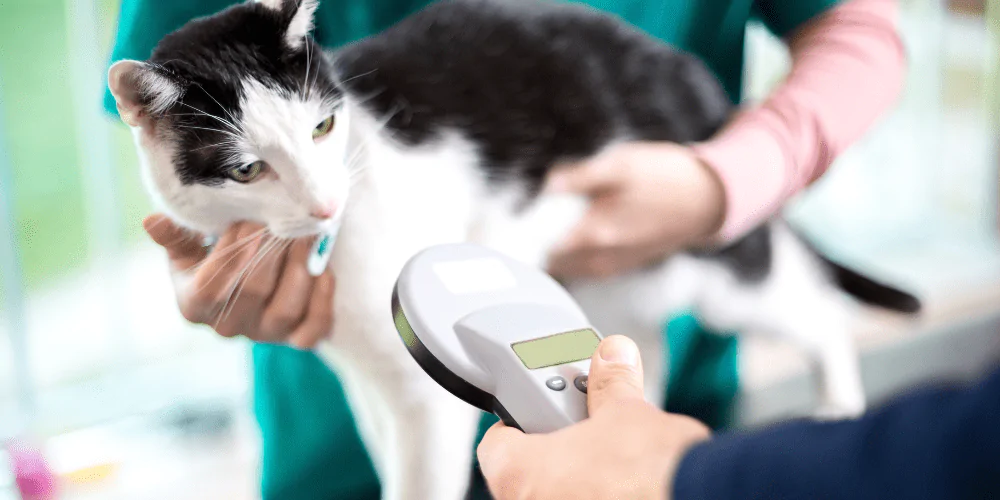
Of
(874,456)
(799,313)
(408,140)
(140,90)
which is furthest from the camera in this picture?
(799,313)

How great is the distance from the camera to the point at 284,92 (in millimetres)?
380

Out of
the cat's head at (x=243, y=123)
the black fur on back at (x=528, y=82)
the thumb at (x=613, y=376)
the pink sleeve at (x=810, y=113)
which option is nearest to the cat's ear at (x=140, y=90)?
the cat's head at (x=243, y=123)

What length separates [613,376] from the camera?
33cm

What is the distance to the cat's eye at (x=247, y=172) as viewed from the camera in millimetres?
367

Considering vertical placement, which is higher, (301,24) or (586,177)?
(301,24)

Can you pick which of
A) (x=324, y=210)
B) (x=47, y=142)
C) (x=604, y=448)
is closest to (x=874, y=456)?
(x=604, y=448)

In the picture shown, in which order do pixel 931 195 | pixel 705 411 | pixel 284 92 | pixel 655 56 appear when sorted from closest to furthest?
pixel 284 92 < pixel 655 56 < pixel 705 411 < pixel 931 195

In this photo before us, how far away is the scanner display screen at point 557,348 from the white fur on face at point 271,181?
0.12m

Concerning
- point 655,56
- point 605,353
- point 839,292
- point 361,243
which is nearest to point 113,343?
point 361,243

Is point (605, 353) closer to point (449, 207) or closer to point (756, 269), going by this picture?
point (449, 207)

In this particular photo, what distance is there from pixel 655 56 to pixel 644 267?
0.45 feet

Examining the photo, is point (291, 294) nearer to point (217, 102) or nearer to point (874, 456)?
point (217, 102)

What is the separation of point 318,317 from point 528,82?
0.60 ft

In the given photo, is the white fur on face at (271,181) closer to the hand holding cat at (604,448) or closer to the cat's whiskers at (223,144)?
the cat's whiskers at (223,144)
